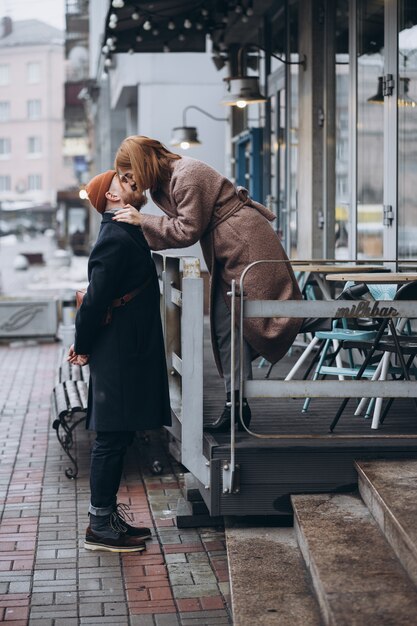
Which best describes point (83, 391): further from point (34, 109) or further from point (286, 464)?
point (34, 109)

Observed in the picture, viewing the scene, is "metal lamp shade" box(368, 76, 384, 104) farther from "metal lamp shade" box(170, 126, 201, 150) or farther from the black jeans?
"metal lamp shade" box(170, 126, 201, 150)

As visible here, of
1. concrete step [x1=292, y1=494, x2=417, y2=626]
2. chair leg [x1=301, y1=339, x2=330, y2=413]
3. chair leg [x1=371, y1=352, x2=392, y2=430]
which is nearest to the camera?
concrete step [x1=292, y1=494, x2=417, y2=626]

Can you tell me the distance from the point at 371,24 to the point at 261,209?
406 cm

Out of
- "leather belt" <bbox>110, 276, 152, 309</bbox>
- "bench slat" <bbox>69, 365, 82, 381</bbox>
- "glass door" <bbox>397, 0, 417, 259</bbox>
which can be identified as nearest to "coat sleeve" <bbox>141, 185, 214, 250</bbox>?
"leather belt" <bbox>110, 276, 152, 309</bbox>

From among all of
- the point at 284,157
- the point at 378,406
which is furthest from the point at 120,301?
the point at 284,157

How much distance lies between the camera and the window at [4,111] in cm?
11338

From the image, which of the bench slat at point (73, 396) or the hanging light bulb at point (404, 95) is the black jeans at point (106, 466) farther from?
the hanging light bulb at point (404, 95)

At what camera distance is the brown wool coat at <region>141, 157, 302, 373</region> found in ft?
19.0

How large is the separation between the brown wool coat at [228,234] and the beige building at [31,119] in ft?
346

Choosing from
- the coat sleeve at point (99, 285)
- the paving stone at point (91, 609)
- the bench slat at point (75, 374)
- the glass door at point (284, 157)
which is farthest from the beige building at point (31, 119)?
the paving stone at point (91, 609)

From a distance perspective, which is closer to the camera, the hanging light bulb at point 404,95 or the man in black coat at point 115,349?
the man in black coat at point 115,349

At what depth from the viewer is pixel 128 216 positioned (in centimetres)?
583

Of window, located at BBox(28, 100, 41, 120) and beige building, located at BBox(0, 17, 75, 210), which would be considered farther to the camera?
window, located at BBox(28, 100, 41, 120)

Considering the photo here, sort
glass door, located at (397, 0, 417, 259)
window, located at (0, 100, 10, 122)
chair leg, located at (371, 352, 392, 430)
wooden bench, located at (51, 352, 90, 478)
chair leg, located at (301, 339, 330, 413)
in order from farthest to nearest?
window, located at (0, 100, 10, 122), glass door, located at (397, 0, 417, 259), wooden bench, located at (51, 352, 90, 478), chair leg, located at (301, 339, 330, 413), chair leg, located at (371, 352, 392, 430)
